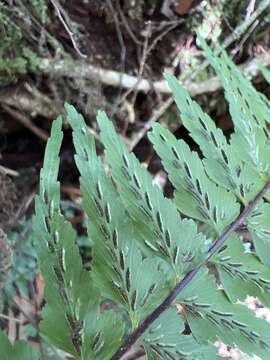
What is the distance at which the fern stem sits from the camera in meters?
0.68

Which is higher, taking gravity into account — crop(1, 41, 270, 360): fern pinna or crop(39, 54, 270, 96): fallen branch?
crop(1, 41, 270, 360): fern pinna

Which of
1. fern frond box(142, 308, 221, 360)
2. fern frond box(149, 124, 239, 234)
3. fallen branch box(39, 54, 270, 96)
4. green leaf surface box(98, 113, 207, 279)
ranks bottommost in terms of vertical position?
fallen branch box(39, 54, 270, 96)

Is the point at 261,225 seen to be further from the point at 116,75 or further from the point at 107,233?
the point at 116,75

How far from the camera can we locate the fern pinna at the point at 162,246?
25.7 inches

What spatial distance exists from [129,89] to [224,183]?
971mm

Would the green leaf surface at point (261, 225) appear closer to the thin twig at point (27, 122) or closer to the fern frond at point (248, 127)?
the fern frond at point (248, 127)

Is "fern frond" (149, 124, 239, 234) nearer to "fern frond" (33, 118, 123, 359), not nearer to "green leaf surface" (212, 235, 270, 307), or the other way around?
"green leaf surface" (212, 235, 270, 307)

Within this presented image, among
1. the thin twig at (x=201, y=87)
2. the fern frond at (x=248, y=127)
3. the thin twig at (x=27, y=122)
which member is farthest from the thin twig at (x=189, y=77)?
the fern frond at (x=248, y=127)

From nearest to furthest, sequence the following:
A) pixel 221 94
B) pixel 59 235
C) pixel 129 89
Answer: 1. pixel 59 235
2. pixel 129 89
3. pixel 221 94

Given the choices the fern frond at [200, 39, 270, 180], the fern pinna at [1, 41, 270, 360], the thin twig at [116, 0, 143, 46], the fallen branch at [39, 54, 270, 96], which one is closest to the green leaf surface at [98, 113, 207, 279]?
the fern pinna at [1, 41, 270, 360]

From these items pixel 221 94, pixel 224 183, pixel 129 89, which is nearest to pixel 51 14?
pixel 129 89

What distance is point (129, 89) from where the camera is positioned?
1670mm

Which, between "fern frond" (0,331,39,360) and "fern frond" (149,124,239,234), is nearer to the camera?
"fern frond" (0,331,39,360)

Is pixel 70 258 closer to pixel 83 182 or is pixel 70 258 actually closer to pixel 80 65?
pixel 83 182
